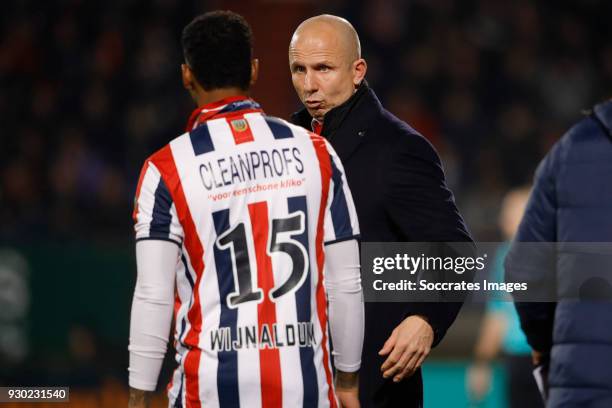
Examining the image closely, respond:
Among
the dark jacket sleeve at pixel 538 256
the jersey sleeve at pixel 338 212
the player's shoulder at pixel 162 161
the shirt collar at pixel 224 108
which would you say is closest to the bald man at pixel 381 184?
the dark jacket sleeve at pixel 538 256

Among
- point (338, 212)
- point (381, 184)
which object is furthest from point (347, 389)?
point (381, 184)

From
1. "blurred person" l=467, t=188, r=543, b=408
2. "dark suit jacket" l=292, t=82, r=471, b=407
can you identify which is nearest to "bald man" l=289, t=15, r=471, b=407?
"dark suit jacket" l=292, t=82, r=471, b=407

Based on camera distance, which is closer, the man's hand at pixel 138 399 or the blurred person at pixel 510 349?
the man's hand at pixel 138 399

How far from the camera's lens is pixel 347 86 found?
3.66 meters

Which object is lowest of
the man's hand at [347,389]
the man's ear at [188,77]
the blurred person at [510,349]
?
the blurred person at [510,349]

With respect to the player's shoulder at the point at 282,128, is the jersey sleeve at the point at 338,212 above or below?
below

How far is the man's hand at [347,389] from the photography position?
121 inches

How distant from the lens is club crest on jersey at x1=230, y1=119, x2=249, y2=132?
296cm

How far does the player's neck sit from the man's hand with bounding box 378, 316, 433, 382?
89 cm

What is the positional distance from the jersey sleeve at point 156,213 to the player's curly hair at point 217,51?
0.31 meters

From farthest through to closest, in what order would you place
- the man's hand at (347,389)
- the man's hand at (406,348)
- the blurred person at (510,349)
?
the blurred person at (510,349) < the man's hand at (406,348) < the man's hand at (347,389)

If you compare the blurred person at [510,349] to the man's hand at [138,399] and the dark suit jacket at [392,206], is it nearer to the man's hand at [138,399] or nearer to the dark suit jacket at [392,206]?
the dark suit jacket at [392,206]

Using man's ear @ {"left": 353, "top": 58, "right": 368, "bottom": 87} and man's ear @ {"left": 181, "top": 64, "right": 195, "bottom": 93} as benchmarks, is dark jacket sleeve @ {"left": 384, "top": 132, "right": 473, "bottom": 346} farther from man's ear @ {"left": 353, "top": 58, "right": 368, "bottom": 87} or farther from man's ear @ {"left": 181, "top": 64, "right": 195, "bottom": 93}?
man's ear @ {"left": 181, "top": 64, "right": 195, "bottom": 93}

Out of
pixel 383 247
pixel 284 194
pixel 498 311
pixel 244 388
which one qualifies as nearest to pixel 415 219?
pixel 383 247
